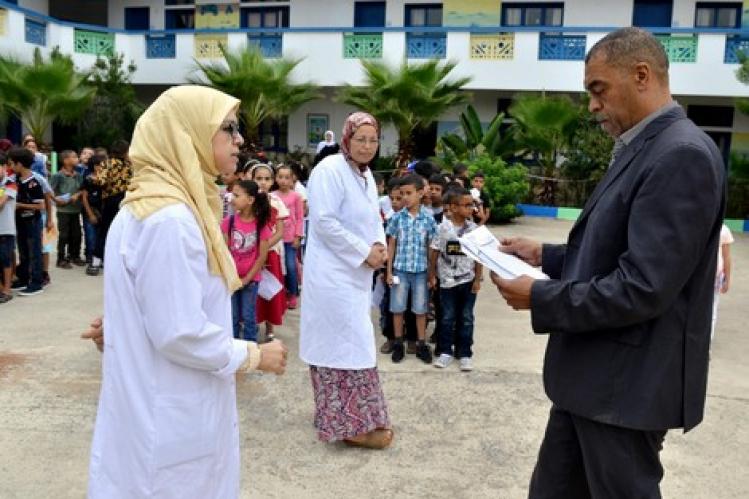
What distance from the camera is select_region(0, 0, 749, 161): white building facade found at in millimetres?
18047

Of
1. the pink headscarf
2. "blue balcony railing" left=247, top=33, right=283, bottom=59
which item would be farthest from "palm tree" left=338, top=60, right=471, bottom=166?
the pink headscarf

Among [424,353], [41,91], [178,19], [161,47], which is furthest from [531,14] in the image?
[424,353]

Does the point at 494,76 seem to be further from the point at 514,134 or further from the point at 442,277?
the point at 442,277

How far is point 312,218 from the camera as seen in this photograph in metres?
4.03

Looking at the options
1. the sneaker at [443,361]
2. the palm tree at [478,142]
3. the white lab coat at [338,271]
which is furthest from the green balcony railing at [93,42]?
the white lab coat at [338,271]

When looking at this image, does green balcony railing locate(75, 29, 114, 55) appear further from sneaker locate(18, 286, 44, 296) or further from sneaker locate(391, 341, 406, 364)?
sneaker locate(391, 341, 406, 364)

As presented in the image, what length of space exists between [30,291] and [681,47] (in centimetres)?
1607

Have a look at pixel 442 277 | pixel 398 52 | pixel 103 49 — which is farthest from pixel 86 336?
pixel 103 49

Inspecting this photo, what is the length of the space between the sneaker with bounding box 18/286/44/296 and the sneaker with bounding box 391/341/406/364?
421 cm

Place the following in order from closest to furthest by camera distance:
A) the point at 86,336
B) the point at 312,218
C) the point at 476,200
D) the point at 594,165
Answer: the point at 86,336
the point at 312,218
the point at 476,200
the point at 594,165

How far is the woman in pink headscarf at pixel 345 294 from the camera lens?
399 centimetres

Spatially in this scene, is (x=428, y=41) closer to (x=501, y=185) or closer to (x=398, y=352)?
(x=501, y=185)

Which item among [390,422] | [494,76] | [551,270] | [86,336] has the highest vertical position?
[494,76]

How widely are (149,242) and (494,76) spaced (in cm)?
1816
